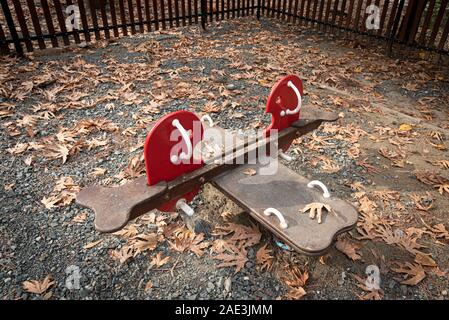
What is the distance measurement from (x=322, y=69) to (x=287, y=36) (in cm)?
228

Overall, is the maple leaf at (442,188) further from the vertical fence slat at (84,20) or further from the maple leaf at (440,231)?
the vertical fence slat at (84,20)

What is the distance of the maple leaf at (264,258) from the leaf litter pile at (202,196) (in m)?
0.01

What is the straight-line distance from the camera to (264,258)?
260 cm

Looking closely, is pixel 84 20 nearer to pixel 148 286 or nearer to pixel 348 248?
pixel 148 286

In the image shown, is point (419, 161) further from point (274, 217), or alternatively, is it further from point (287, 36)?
point (287, 36)

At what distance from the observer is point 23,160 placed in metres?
3.56

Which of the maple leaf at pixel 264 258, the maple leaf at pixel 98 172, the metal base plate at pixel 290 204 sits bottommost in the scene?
the maple leaf at pixel 264 258

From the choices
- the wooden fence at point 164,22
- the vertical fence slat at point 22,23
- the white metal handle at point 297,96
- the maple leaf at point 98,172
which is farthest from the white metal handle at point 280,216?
the vertical fence slat at point 22,23

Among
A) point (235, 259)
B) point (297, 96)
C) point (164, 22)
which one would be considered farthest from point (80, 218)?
point (164, 22)

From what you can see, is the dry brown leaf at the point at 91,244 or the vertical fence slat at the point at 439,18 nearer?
the dry brown leaf at the point at 91,244

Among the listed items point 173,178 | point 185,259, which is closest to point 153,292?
point 185,259

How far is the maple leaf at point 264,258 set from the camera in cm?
256

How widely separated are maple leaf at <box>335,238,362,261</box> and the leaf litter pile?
0.01 meters
